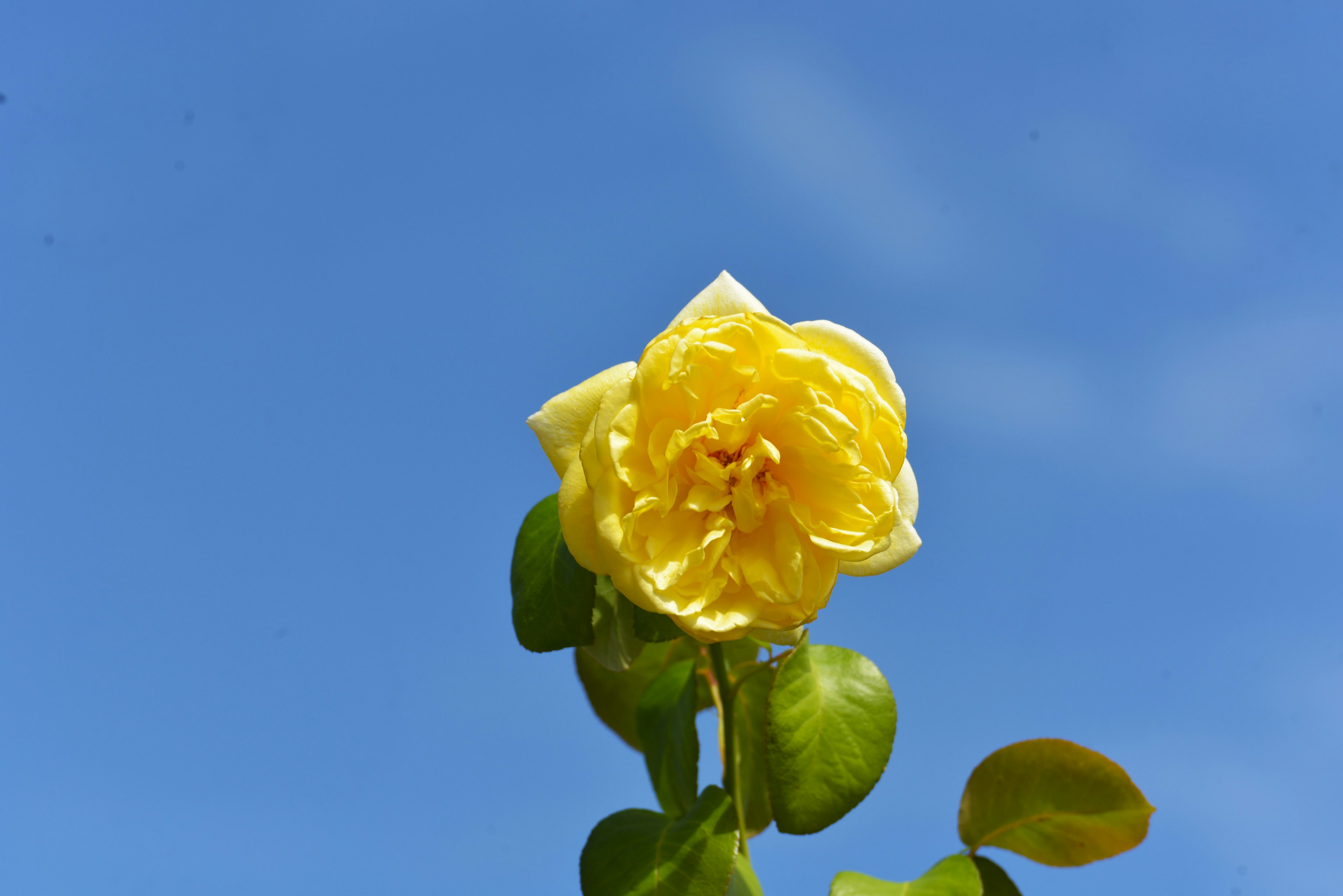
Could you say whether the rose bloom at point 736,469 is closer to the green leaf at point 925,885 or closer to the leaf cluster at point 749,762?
the leaf cluster at point 749,762

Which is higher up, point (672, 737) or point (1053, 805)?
point (672, 737)

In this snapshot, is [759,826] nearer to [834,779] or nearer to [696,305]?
[834,779]

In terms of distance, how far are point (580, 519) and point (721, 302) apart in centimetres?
29

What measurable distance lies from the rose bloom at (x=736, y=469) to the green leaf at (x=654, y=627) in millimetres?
153

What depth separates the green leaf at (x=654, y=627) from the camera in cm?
109

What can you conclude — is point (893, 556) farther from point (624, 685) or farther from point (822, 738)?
point (624, 685)

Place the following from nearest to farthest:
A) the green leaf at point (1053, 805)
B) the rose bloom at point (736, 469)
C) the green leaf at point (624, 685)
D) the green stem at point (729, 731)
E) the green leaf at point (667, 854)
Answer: the rose bloom at point (736, 469), the green leaf at point (667, 854), the green stem at point (729, 731), the green leaf at point (1053, 805), the green leaf at point (624, 685)

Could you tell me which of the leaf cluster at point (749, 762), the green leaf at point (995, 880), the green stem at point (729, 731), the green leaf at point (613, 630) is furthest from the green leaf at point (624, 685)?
the green leaf at point (995, 880)

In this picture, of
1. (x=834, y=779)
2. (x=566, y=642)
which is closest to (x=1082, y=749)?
(x=834, y=779)

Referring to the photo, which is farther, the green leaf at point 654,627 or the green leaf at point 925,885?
the green leaf at point 925,885

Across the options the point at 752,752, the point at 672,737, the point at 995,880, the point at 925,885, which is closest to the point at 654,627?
the point at 672,737

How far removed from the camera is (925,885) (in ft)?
4.14

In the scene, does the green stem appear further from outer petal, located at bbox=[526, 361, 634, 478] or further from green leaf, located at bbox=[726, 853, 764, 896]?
outer petal, located at bbox=[526, 361, 634, 478]

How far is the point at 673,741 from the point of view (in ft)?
4.31
